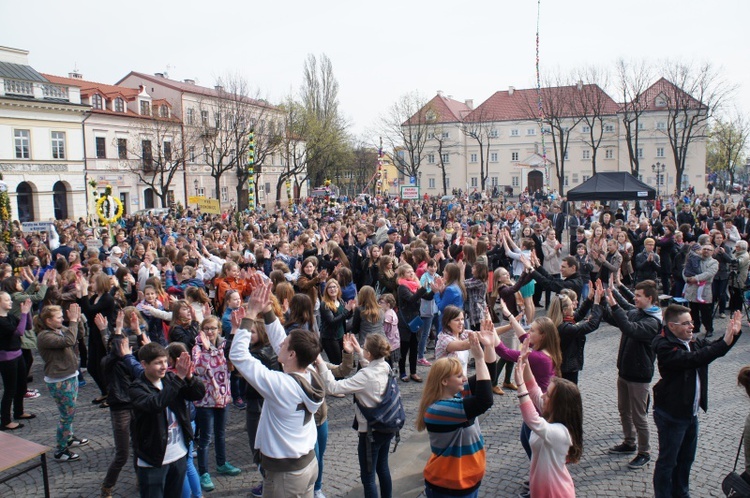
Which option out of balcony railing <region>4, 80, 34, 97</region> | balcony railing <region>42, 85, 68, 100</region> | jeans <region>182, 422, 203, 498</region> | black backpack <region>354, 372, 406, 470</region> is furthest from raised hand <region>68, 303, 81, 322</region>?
balcony railing <region>42, 85, 68, 100</region>

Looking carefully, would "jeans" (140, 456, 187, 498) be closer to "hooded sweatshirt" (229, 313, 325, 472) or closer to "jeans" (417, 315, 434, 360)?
"hooded sweatshirt" (229, 313, 325, 472)

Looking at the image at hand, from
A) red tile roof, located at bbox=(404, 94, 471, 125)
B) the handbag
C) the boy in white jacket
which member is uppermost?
red tile roof, located at bbox=(404, 94, 471, 125)

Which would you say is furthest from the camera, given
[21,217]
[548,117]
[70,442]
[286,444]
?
[548,117]

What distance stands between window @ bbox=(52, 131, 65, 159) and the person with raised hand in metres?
42.3

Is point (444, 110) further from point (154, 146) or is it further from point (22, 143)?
point (22, 143)

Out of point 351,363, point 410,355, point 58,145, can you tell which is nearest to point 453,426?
point 351,363

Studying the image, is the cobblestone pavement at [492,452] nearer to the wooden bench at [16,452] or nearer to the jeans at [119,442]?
the jeans at [119,442]

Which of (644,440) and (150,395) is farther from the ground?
(150,395)

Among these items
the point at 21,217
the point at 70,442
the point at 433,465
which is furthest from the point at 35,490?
the point at 21,217

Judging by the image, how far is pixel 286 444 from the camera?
388 cm

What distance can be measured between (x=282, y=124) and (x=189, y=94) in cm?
863

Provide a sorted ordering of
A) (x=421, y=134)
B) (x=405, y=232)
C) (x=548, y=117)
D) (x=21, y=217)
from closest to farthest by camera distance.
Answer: (x=405, y=232) → (x=21, y=217) → (x=548, y=117) → (x=421, y=134)

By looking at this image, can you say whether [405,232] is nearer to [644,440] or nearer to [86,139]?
[644,440]

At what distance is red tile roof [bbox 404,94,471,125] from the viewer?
6216 centimetres
